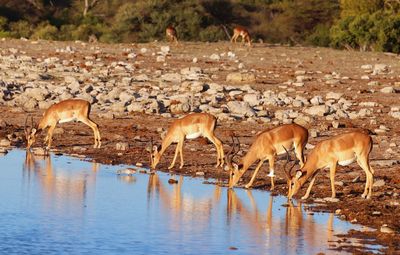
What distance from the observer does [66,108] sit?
71.1 feet

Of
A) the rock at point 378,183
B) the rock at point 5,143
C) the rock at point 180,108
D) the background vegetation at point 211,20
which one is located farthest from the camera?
the background vegetation at point 211,20

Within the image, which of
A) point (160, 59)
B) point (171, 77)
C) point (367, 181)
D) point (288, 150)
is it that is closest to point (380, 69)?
point (160, 59)

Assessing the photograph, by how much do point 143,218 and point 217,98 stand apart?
12.9 meters

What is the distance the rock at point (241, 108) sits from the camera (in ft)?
80.7

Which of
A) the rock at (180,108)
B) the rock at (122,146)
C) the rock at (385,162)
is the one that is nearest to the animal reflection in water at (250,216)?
the rock at (385,162)

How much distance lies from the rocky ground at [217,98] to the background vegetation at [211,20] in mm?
8622

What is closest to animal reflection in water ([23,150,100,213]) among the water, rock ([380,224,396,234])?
the water

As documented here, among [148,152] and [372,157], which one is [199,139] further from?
[372,157]

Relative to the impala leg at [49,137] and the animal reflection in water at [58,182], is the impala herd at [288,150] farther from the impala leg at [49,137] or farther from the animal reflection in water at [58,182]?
the impala leg at [49,137]

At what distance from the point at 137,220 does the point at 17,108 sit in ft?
39.8

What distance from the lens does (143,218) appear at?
14.2m

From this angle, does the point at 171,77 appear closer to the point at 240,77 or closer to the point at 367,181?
the point at 240,77

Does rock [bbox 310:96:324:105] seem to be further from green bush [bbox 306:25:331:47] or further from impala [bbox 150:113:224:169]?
green bush [bbox 306:25:331:47]

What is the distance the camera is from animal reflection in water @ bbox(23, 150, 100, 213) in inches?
606
